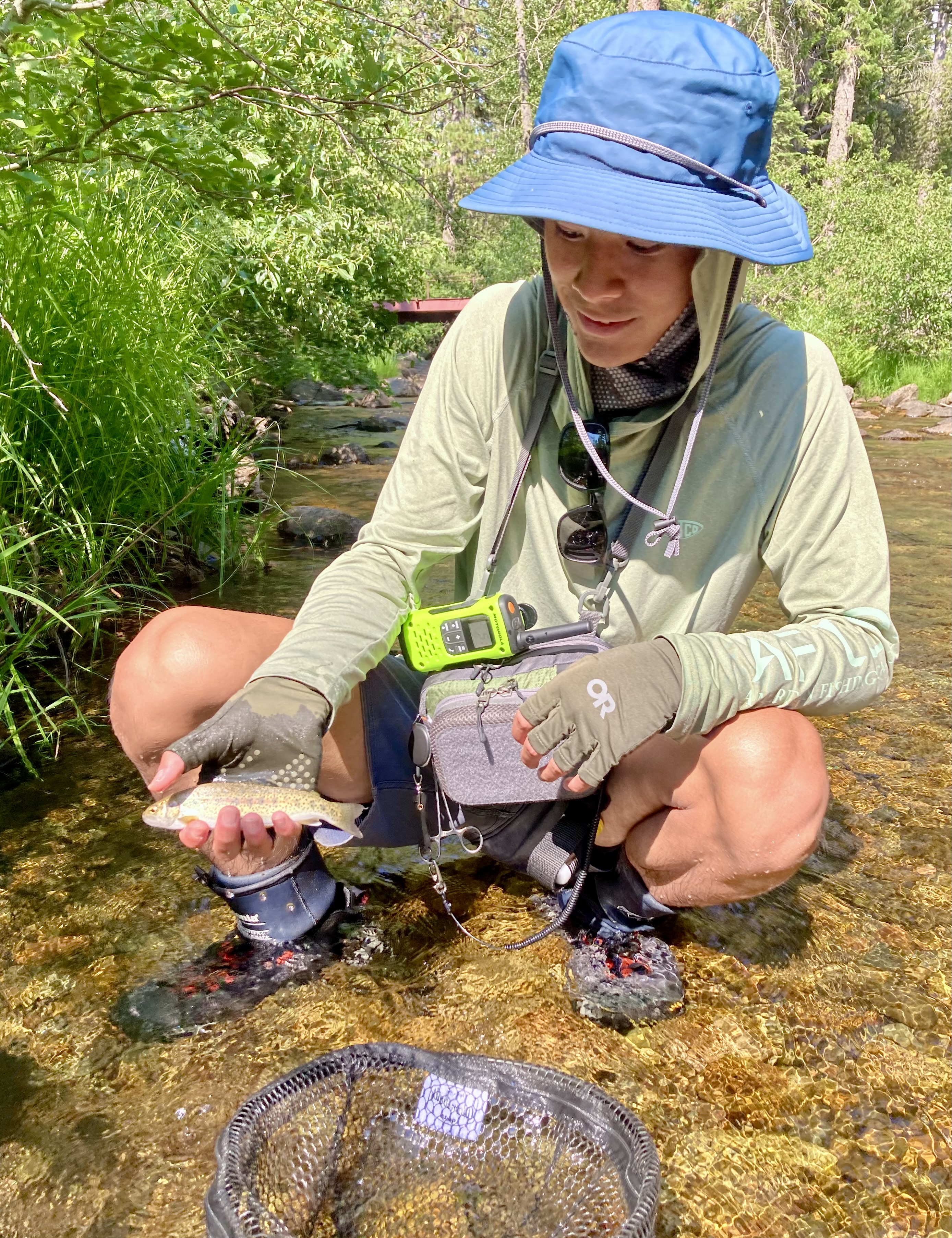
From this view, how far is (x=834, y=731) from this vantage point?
3.61m

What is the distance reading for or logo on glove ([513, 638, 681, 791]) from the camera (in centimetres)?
180

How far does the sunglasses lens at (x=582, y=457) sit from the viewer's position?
6.93 ft

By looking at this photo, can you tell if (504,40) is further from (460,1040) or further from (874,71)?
(460,1040)

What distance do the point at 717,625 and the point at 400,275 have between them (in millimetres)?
7547

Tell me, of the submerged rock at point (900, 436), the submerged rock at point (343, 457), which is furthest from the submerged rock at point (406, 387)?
the submerged rock at point (900, 436)

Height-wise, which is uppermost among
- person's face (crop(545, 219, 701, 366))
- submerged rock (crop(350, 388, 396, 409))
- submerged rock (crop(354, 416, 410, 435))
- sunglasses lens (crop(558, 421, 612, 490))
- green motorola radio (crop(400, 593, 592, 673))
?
person's face (crop(545, 219, 701, 366))

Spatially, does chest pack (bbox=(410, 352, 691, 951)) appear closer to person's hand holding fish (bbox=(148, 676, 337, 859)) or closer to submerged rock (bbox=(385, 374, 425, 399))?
person's hand holding fish (bbox=(148, 676, 337, 859))

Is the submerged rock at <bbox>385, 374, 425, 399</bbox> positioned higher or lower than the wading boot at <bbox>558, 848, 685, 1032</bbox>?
lower

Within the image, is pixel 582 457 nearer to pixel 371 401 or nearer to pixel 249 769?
pixel 249 769

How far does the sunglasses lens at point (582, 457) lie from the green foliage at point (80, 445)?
1510 mm

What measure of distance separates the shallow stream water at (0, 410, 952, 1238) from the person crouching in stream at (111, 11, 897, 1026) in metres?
0.13

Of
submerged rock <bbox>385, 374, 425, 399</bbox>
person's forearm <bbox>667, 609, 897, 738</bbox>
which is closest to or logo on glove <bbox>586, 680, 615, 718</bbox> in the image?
person's forearm <bbox>667, 609, 897, 738</bbox>

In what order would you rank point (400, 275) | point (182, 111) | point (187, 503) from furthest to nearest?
point (400, 275), point (187, 503), point (182, 111)

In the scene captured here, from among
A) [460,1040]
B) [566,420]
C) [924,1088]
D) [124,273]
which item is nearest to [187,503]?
[124,273]
